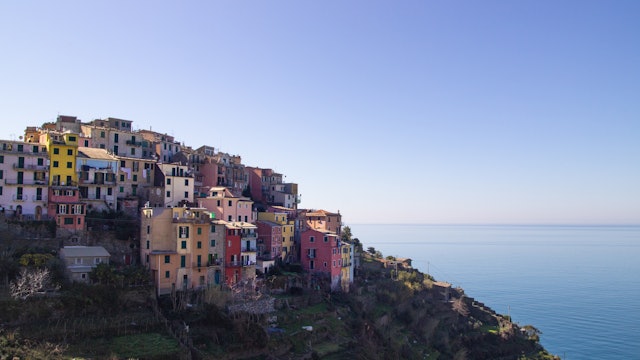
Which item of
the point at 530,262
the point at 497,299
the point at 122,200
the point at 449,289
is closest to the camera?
the point at 122,200

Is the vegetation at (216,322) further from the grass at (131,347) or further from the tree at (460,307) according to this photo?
the tree at (460,307)

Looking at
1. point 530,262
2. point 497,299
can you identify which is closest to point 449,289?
point 497,299

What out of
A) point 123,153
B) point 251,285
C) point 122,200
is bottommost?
point 251,285

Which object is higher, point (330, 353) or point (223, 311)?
point (223, 311)

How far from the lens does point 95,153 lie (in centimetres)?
4447

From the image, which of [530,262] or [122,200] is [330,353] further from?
[530,262]

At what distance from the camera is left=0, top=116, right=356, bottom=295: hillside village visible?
3762 cm

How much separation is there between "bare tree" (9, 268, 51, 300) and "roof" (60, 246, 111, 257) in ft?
9.83

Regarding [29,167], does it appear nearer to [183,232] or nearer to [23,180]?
[23,180]

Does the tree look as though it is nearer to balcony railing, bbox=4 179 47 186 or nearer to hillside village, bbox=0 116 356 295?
hillside village, bbox=0 116 356 295

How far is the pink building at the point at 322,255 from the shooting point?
4856cm

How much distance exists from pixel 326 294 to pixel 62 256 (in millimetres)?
23297

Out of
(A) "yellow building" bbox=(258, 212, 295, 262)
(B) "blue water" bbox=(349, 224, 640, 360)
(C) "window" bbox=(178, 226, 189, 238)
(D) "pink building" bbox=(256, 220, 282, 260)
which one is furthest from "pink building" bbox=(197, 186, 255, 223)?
(B) "blue water" bbox=(349, 224, 640, 360)

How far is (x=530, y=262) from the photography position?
151000 mm
